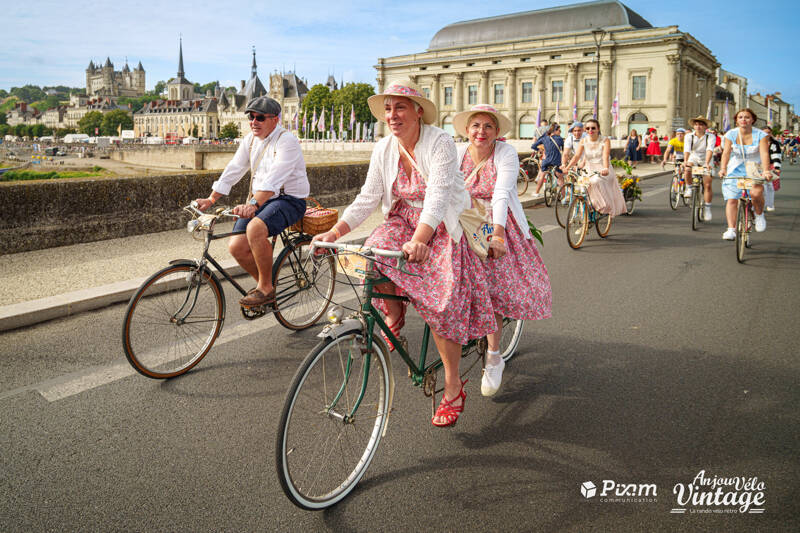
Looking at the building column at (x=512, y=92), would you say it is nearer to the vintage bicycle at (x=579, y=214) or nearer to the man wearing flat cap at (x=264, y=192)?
the vintage bicycle at (x=579, y=214)

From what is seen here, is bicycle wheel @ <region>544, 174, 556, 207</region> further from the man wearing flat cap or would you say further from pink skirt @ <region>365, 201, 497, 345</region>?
pink skirt @ <region>365, 201, 497, 345</region>

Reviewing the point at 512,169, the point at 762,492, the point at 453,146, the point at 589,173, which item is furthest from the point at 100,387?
the point at 589,173

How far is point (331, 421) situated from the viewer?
290 cm

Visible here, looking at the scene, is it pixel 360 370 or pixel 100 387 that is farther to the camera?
pixel 100 387

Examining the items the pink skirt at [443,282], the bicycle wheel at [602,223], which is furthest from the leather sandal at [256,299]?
the bicycle wheel at [602,223]

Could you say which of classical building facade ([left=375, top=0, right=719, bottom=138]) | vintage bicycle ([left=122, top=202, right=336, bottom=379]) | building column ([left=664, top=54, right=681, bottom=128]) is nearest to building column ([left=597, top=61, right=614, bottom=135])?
classical building facade ([left=375, top=0, right=719, bottom=138])

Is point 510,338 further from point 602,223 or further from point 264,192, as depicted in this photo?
point 602,223

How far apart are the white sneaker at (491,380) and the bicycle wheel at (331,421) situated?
3.27 feet

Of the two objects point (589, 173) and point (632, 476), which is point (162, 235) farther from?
point (632, 476)

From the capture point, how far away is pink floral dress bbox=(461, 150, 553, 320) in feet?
11.8

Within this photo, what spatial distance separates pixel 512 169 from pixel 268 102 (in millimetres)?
2077

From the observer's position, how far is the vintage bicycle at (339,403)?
101 inches

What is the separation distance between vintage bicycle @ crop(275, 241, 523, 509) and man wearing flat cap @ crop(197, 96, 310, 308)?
5.96 feet

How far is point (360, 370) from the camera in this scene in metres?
2.86
